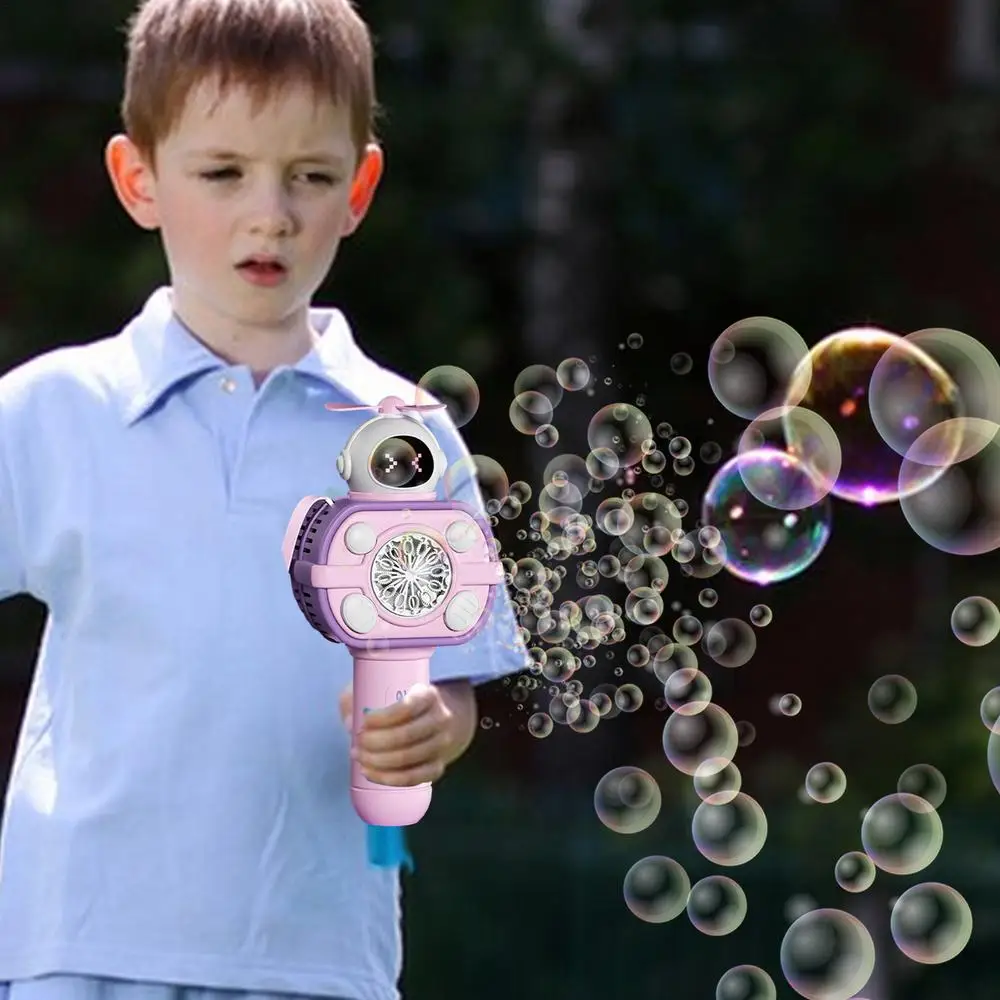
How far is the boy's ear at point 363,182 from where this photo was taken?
228 cm

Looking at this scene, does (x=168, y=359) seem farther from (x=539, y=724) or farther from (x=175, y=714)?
(x=539, y=724)

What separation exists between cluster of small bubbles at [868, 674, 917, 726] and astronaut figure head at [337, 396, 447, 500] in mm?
1907

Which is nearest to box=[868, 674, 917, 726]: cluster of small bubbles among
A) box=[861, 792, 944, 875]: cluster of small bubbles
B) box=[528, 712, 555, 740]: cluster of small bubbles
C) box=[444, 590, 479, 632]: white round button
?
box=[861, 792, 944, 875]: cluster of small bubbles

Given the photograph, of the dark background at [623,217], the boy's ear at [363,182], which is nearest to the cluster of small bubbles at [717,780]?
the boy's ear at [363,182]

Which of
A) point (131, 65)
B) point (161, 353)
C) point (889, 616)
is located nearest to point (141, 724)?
point (161, 353)

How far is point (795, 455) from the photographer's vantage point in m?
3.08

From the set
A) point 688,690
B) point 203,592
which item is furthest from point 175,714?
point 688,690

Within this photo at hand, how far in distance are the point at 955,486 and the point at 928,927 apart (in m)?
0.69

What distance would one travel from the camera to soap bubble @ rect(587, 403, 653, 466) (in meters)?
2.88

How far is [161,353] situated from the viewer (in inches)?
86.0

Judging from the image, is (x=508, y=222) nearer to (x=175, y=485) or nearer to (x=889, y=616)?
(x=889, y=616)

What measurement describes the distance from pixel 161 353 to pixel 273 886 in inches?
21.4

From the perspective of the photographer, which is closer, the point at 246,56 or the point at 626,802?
the point at 246,56

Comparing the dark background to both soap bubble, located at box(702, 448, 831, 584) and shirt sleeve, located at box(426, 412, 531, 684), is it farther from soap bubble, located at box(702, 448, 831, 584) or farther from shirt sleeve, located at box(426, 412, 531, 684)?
shirt sleeve, located at box(426, 412, 531, 684)
